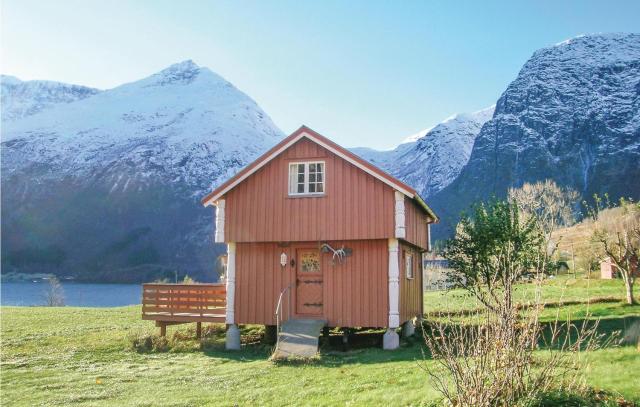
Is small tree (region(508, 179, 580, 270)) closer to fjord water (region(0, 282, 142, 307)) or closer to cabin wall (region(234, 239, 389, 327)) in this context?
Answer: cabin wall (region(234, 239, 389, 327))

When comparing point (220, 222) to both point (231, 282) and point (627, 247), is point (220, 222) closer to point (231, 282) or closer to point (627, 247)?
point (231, 282)

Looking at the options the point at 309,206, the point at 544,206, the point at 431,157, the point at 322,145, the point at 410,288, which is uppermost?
the point at 431,157

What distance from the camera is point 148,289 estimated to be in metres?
19.9

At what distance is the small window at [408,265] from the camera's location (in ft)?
64.7

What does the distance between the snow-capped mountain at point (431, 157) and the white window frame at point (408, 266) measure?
14662 centimetres

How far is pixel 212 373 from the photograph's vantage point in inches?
544

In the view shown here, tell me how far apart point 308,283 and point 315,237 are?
1.53m

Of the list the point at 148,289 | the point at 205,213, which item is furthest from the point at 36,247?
the point at 148,289

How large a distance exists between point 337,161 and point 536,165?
13941cm

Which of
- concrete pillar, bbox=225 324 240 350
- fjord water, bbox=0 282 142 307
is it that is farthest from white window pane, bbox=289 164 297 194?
fjord water, bbox=0 282 142 307

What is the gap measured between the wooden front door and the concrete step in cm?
49

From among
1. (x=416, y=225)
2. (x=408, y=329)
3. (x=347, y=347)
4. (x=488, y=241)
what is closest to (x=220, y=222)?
(x=347, y=347)

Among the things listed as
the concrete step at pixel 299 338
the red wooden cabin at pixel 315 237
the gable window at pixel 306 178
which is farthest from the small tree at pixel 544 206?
the concrete step at pixel 299 338

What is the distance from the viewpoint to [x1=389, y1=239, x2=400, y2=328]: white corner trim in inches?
667
